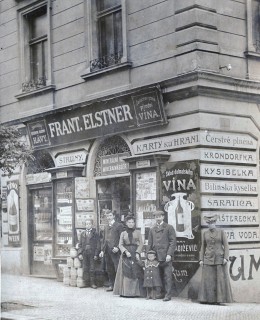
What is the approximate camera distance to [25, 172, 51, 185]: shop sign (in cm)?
778

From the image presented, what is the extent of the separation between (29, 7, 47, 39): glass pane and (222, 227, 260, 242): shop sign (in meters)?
3.45

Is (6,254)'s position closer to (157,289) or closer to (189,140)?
(157,289)

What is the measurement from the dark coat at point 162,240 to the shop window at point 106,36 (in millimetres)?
1952

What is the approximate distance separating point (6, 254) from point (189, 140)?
9.51 feet

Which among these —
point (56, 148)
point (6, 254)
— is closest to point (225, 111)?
point (56, 148)

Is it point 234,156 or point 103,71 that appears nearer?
point 234,156

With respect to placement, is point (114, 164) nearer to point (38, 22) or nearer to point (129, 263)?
point (129, 263)

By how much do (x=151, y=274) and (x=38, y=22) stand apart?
3461 mm

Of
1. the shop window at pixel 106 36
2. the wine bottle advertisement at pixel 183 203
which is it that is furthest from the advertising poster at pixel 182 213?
the shop window at pixel 106 36

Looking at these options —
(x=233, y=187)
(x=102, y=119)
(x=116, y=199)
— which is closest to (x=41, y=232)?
(x=116, y=199)

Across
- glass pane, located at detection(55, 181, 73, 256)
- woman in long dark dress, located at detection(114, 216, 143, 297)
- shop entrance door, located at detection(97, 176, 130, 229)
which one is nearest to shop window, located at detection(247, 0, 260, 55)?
shop entrance door, located at detection(97, 176, 130, 229)

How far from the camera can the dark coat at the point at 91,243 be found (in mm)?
A: 7195

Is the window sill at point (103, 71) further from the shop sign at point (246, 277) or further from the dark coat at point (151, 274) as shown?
the shop sign at point (246, 277)

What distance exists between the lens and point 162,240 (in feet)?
22.2
